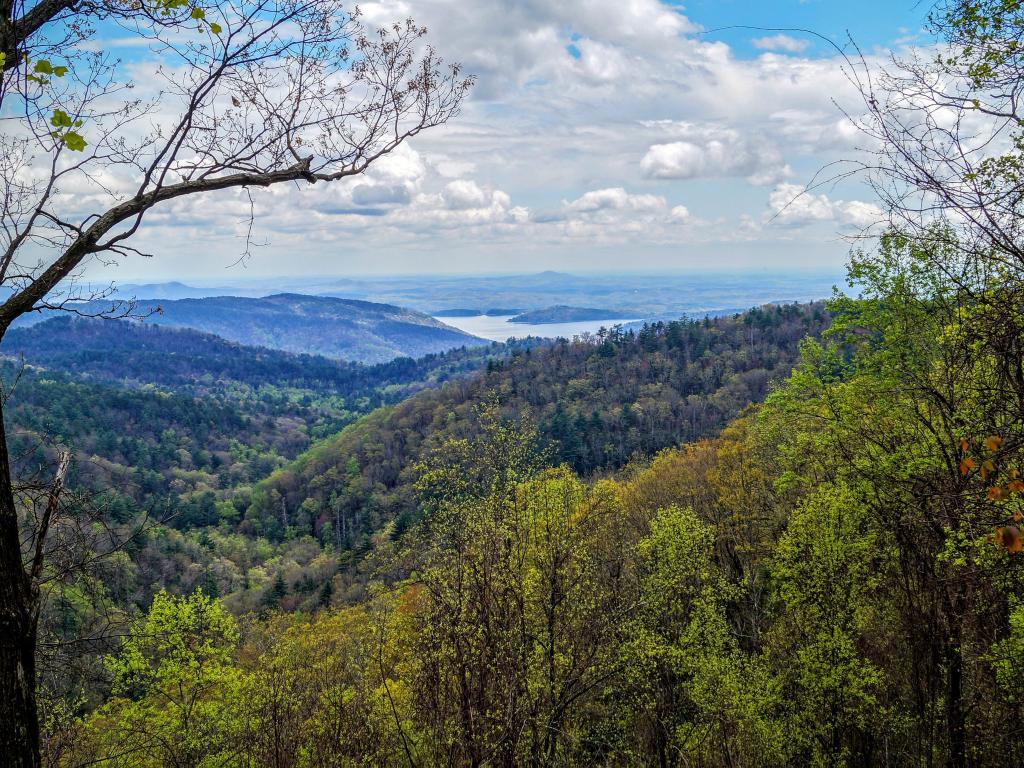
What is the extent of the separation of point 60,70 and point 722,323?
136512 mm

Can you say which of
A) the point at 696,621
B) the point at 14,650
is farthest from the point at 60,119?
the point at 696,621

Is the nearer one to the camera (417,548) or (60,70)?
(60,70)

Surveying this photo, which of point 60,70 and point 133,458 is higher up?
point 60,70

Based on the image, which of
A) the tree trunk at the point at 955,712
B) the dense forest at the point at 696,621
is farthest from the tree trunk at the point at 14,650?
the tree trunk at the point at 955,712

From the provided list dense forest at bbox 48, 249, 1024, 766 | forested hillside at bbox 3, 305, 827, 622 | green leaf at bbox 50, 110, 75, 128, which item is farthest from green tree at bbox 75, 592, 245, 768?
forested hillside at bbox 3, 305, 827, 622

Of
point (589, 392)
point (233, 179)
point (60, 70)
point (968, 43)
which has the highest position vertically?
point (968, 43)

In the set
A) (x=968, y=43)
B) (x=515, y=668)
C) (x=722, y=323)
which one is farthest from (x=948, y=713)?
(x=722, y=323)

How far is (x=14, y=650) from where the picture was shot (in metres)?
3.44

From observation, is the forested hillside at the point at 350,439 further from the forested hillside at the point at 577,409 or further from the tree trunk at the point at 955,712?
the tree trunk at the point at 955,712

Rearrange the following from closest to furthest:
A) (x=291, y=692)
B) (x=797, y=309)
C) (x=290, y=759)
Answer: (x=290, y=759) → (x=291, y=692) → (x=797, y=309)

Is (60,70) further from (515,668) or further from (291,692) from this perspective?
(291,692)

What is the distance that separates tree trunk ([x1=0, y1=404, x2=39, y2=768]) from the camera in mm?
3369

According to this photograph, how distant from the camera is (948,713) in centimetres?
891

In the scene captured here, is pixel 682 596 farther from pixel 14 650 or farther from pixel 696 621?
pixel 14 650
